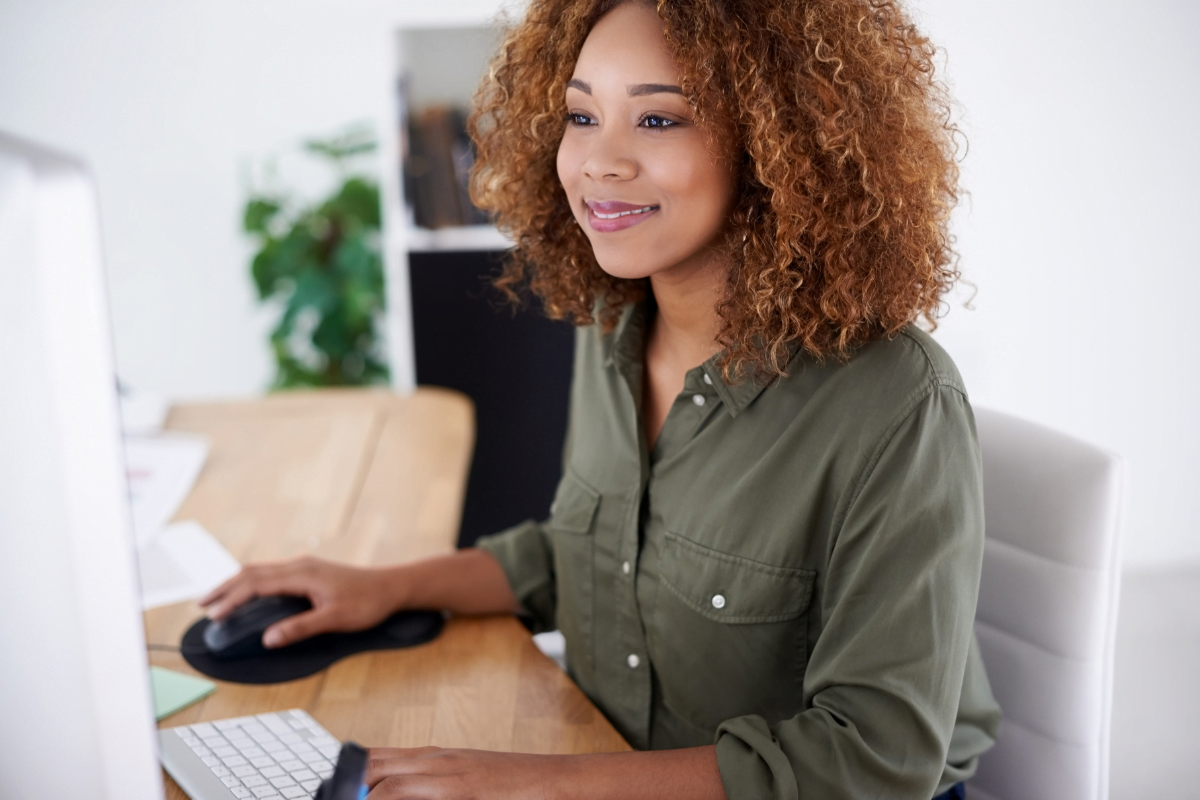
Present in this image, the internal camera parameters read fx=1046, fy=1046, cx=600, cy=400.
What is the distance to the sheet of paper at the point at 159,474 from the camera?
1.50 m

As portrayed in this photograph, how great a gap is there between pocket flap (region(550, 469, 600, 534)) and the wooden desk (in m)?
0.14

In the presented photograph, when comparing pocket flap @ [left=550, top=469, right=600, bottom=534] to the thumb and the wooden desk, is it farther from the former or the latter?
the thumb

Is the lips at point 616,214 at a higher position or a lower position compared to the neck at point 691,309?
higher

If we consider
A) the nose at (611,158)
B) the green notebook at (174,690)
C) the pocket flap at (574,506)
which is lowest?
the green notebook at (174,690)

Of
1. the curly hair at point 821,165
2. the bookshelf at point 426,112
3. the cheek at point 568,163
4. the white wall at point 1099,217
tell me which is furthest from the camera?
the bookshelf at point 426,112

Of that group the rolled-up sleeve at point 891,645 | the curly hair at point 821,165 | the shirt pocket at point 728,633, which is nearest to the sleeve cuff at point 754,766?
the rolled-up sleeve at point 891,645

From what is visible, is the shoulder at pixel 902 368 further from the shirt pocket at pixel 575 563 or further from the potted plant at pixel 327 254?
the potted plant at pixel 327 254

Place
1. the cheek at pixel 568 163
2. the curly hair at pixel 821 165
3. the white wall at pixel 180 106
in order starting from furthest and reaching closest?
the white wall at pixel 180 106
the cheek at pixel 568 163
the curly hair at pixel 821 165

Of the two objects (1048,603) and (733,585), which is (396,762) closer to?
(733,585)

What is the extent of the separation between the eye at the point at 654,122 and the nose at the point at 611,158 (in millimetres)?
22

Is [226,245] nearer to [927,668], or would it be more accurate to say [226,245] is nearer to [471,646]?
[471,646]

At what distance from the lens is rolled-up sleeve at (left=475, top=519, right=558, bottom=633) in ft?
4.15

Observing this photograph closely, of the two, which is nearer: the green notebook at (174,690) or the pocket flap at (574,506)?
the green notebook at (174,690)

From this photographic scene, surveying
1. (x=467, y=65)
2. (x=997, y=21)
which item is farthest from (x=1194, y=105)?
(x=467, y=65)
